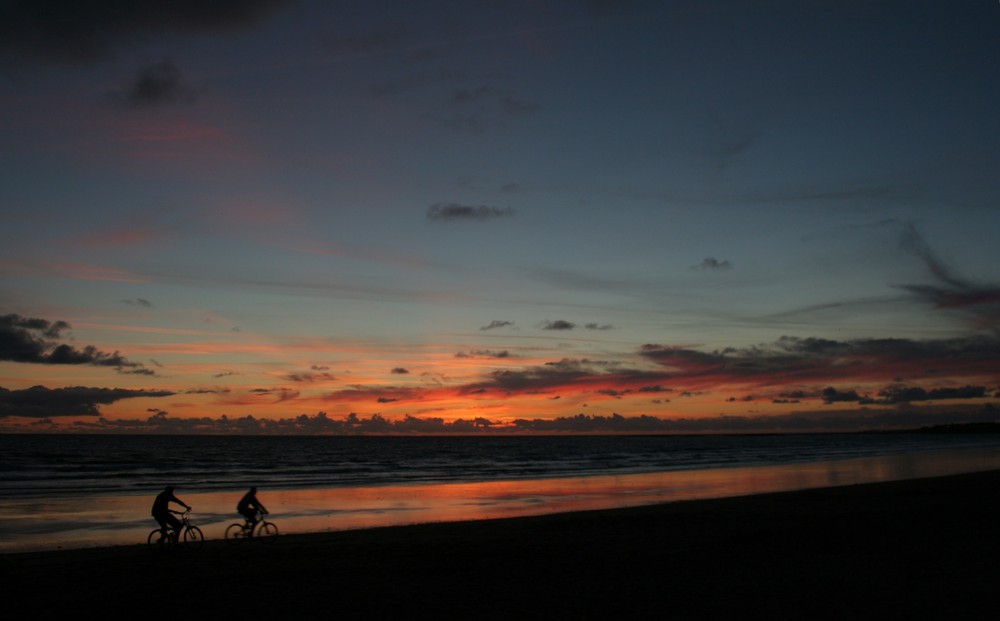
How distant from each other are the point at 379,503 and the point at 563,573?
832 inches

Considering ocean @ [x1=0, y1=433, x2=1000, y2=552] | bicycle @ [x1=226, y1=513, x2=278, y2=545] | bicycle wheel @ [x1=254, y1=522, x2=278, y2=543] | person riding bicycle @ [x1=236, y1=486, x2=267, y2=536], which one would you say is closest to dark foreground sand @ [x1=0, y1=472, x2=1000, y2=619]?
bicycle @ [x1=226, y1=513, x2=278, y2=545]

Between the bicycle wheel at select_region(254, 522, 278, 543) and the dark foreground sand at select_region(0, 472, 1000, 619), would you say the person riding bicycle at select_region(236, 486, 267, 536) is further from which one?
the dark foreground sand at select_region(0, 472, 1000, 619)

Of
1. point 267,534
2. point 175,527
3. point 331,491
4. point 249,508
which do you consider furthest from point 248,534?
point 331,491

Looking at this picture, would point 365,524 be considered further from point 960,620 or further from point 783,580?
point 960,620

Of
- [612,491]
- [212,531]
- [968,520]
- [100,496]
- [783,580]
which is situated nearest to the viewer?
[783,580]

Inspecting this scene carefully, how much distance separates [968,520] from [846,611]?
1478 cm

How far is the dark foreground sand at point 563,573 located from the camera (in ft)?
44.9

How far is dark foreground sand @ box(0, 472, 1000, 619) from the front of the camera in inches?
539

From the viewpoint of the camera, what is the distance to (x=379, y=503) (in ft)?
120

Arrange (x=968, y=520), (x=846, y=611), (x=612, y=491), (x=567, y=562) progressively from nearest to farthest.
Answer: (x=846, y=611)
(x=567, y=562)
(x=968, y=520)
(x=612, y=491)

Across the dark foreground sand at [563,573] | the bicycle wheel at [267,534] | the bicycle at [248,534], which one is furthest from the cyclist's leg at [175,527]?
the bicycle wheel at [267,534]

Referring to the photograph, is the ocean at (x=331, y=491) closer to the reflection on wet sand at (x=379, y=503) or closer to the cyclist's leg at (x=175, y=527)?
the reflection on wet sand at (x=379, y=503)

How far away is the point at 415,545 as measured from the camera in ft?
70.7

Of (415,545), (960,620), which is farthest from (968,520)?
(415,545)
